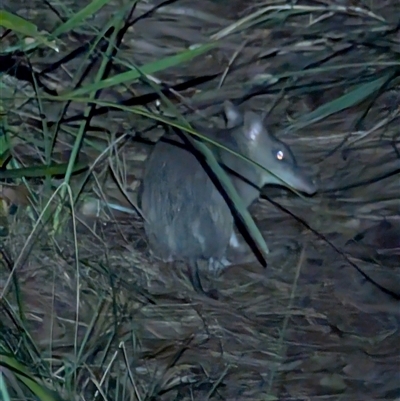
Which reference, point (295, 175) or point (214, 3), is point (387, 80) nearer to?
point (295, 175)

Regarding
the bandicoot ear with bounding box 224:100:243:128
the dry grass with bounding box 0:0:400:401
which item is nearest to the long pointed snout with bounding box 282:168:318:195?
the dry grass with bounding box 0:0:400:401

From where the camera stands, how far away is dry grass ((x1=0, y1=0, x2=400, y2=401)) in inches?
65.9

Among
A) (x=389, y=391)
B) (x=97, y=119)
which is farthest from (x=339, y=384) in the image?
(x=97, y=119)

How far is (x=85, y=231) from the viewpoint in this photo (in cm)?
189

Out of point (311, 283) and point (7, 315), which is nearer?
point (7, 315)

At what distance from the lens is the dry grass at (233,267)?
1674 mm

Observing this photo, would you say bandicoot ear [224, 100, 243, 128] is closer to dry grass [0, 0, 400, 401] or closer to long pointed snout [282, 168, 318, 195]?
dry grass [0, 0, 400, 401]

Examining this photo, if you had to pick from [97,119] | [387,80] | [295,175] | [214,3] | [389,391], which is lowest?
[389,391]

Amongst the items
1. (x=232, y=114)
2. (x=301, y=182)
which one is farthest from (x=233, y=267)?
(x=232, y=114)

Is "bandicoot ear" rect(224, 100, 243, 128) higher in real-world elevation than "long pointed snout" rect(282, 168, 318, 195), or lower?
higher

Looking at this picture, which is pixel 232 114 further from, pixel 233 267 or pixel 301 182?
pixel 233 267

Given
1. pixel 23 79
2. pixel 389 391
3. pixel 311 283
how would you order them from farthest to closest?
pixel 23 79, pixel 311 283, pixel 389 391

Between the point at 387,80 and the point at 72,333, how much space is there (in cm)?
100

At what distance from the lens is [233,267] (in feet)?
6.11
